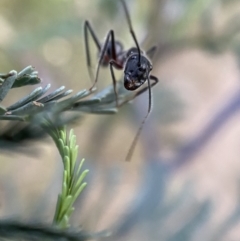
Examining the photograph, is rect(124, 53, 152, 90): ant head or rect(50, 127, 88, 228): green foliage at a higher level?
rect(124, 53, 152, 90): ant head

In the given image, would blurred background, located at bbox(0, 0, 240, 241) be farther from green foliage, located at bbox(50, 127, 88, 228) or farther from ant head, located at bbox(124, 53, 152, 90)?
green foliage, located at bbox(50, 127, 88, 228)

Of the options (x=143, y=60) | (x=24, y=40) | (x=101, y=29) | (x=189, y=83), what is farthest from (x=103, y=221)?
(x=189, y=83)

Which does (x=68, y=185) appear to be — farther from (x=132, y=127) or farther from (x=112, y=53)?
(x=132, y=127)

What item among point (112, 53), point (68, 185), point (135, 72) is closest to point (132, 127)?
point (112, 53)

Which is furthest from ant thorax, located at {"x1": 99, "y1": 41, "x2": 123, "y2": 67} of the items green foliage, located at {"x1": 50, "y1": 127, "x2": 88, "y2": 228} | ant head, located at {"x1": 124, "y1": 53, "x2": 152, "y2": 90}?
green foliage, located at {"x1": 50, "y1": 127, "x2": 88, "y2": 228}

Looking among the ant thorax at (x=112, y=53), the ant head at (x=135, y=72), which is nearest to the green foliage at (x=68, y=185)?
the ant head at (x=135, y=72)

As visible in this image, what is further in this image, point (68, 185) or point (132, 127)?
point (132, 127)

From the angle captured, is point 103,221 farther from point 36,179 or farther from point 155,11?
point 155,11

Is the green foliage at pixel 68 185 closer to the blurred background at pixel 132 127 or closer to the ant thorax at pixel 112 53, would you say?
the blurred background at pixel 132 127
